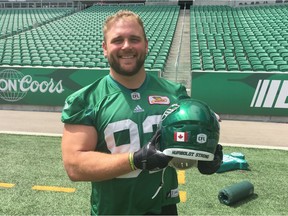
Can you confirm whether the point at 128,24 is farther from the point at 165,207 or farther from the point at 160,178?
the point at 165,207

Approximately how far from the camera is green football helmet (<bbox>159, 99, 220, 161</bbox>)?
1.70 m

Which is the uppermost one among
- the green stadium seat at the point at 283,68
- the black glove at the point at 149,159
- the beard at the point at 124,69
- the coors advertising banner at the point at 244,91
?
the beard at the point at 124,69

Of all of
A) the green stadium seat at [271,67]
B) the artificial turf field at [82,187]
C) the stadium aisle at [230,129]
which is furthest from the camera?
the green stadium seat at [271,67]

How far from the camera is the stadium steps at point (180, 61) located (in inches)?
456

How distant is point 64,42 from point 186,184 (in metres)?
13.3

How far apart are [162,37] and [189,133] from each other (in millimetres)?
15455

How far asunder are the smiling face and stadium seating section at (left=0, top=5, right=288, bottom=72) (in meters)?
8.36

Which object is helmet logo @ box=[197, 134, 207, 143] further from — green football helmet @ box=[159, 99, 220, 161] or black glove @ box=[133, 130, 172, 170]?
black glove @ box=[133, 130, 172, 170]

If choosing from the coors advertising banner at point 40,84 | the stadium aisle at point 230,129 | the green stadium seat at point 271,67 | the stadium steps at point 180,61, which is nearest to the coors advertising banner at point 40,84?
the coors advertising banner at point 40,84

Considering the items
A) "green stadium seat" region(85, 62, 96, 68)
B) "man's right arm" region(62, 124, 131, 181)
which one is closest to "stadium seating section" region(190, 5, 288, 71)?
"green stadium seat" region(85, 62, 96, 68)

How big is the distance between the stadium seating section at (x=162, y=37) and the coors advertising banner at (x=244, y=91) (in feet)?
2.31

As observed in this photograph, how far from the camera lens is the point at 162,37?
1667 centimetres

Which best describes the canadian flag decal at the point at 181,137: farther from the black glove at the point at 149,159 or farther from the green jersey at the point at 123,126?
the green jersey at the point at 123,126

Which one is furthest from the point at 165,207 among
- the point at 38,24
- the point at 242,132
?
the point at 38,24
